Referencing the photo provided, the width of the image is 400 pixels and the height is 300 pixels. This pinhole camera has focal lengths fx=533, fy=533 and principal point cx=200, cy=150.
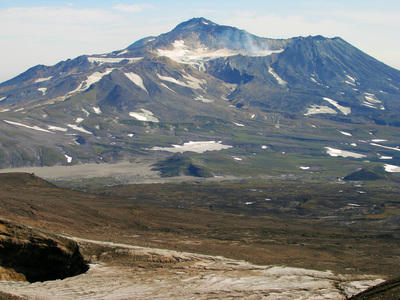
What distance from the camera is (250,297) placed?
80.6 ft

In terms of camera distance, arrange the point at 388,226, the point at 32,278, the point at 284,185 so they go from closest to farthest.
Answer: the point at 32,278 → the point at 388,226 → the point at 284,185

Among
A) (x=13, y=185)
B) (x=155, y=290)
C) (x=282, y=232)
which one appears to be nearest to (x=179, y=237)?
(x=282, y=232)

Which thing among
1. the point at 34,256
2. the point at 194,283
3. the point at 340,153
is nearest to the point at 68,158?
the point at 340,153

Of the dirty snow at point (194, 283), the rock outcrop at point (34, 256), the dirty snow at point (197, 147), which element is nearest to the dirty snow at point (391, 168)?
the dirty snow at point (197, 147)

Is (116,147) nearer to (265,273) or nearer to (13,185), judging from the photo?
(13,185)

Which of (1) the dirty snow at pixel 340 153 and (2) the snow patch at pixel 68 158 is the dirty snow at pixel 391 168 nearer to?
(1) the dirty snow at pixel 340 153

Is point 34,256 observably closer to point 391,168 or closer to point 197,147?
point 391,168

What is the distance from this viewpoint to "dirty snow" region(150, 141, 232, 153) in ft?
595

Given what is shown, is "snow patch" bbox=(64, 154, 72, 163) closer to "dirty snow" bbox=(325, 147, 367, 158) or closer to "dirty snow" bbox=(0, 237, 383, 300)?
"dirty snow" bbox=(325, 147, 367, 158)

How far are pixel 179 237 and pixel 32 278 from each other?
15794 millimetres

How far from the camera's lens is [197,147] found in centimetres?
18662

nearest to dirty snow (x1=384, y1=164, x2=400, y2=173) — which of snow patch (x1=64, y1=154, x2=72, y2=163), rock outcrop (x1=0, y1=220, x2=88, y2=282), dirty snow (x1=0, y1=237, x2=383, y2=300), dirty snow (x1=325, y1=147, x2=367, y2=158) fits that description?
dirty snow (x1=325, y1=147, x2=367, y2=158)

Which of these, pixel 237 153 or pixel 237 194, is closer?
pixel 237 194

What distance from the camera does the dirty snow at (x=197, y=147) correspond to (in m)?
181
